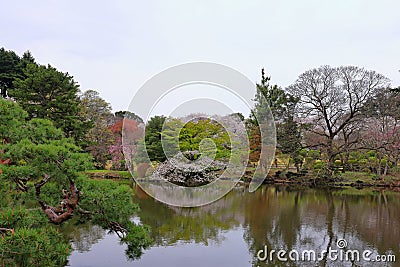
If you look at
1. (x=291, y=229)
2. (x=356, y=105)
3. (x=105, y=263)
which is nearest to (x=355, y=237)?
(x=291, y=229)

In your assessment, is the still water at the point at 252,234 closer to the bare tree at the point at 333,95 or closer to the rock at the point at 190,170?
the rock at the point at 190,170

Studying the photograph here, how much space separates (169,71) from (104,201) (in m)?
2.38

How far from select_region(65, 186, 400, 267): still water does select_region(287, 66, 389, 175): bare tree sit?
5.48m

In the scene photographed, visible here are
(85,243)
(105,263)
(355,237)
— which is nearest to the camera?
(105,263)

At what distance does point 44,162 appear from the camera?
249cm

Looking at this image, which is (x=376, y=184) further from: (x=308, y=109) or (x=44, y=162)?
(x=44, y=162)

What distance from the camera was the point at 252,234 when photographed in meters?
6.00

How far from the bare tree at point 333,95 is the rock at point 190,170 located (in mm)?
5429

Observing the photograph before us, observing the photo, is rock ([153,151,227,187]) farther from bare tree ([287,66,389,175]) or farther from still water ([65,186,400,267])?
bare tree ([287,66,389,175])

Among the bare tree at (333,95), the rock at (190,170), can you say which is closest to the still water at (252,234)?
the rock at (190,170)

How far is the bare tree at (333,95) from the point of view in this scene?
14.6 meters

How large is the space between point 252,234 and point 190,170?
19.0ft

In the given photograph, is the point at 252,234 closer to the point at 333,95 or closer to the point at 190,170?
the point at 190,170

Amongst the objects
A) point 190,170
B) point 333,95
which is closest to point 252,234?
point 190,170
